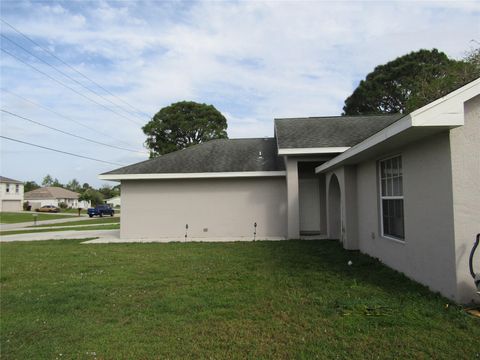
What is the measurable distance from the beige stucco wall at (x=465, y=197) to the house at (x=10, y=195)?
57514mm

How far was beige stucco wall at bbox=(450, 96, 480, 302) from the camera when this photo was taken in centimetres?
447

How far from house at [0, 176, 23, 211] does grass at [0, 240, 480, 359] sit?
49.9 metres

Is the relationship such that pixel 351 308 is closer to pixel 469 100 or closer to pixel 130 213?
pixel 469 100

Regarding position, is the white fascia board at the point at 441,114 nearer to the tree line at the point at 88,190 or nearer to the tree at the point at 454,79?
the tree at the point at 454,79

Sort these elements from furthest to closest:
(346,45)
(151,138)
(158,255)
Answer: (151,138), (346,45), (158,255)

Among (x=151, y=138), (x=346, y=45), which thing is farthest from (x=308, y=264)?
(x=151, y=138)

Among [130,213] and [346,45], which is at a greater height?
[346,45]

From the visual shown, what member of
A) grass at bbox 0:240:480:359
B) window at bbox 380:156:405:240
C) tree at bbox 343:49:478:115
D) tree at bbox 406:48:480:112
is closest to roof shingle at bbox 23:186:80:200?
tree at bbox 343:49:478:115

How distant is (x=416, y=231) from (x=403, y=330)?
2356mm

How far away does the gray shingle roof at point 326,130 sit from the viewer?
11648 mm

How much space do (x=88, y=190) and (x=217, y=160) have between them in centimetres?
5383

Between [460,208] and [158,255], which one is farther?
[158,255]

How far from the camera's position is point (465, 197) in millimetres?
4504

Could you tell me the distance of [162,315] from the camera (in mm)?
4430
